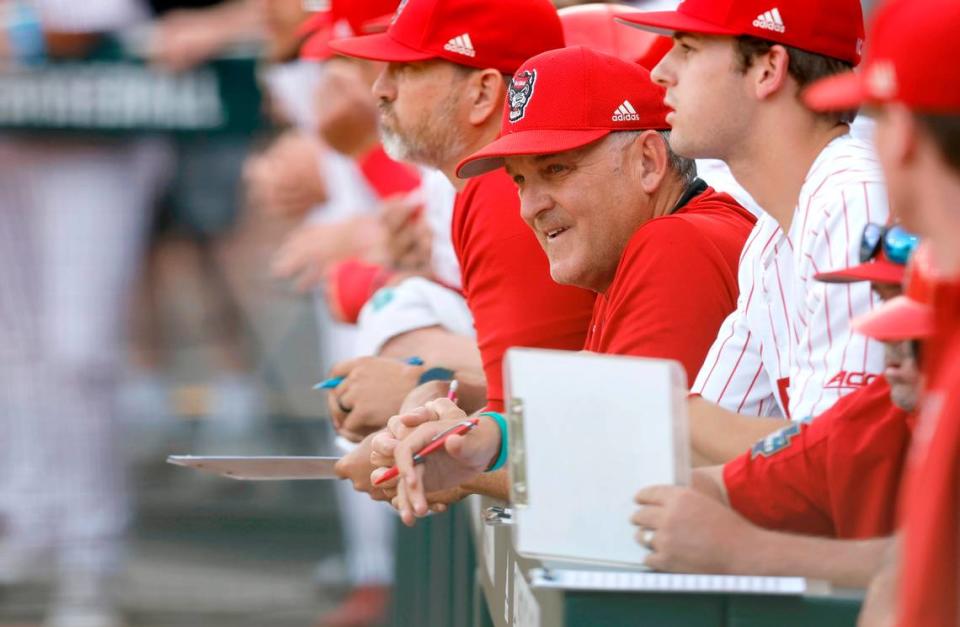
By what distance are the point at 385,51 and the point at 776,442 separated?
1597 mm

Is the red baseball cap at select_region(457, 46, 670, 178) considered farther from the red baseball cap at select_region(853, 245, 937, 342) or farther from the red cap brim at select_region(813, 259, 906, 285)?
the red baseball cap at select_region(853, 245, 937, 342)

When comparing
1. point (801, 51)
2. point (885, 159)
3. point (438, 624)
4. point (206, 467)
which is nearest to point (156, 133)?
point (438, 624)

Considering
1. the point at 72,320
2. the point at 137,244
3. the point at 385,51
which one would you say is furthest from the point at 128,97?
the point at 385,51

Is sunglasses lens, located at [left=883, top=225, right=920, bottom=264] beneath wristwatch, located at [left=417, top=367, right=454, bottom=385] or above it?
above

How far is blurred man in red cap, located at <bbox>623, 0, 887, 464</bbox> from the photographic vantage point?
97.7 inches

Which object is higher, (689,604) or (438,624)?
(689,604)

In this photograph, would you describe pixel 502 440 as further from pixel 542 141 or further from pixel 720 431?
pixel 542 141

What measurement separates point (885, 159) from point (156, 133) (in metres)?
5.49

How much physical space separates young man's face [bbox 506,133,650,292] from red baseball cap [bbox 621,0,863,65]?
0.37 meters

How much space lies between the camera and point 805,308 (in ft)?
8.23

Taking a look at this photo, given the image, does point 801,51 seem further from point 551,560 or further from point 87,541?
point 87,541

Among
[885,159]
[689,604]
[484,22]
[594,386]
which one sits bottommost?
[689,604]

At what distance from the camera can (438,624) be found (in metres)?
4.29

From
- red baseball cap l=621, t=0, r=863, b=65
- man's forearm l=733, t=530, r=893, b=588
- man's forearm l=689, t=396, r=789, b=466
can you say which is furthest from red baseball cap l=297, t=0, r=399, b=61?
man's forearm l=733, t=530, r=893, b=588
